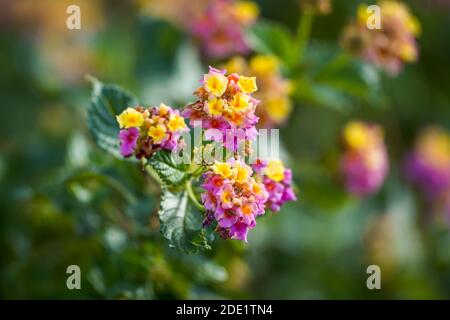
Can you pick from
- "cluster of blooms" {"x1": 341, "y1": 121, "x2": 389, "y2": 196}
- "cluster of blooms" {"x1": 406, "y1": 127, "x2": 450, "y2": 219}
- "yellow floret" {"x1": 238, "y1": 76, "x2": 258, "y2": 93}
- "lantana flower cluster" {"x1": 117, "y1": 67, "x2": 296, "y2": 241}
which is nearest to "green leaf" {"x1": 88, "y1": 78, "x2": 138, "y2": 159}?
"lantana flower cluster" {"x1": 117, "y1": 67, "x2": 296, "y2": 241}

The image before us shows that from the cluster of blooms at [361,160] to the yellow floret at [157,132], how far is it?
2.31 ft

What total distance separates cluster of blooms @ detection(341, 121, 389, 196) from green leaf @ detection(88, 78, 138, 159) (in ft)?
2.02

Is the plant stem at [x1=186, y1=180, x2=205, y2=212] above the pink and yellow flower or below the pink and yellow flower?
below

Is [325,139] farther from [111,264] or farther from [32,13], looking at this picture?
[111,264]

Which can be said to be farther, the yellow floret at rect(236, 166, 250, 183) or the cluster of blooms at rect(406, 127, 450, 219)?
the cluster of blooms at rect(406, 127, 450, 219)

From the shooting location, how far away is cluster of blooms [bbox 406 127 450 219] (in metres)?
2.20

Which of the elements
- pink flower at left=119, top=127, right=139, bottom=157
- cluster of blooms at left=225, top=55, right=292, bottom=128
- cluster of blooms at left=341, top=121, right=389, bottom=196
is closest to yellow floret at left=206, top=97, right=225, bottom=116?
pink flower at left=119, top=127, right=139, bottom=157

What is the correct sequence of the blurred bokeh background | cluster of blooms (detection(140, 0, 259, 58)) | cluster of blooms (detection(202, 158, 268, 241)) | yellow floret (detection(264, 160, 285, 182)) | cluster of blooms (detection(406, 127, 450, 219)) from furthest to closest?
cluster of blooms (detection(406, 127, 450, 219)) → cluster of blooms (detection(140, 0, 259, 58)) → the blurred bokeh background → yellow floret (detection(264, 160, 285, 182)) → cluster of blooms (detection(202, 158, 268, 241))

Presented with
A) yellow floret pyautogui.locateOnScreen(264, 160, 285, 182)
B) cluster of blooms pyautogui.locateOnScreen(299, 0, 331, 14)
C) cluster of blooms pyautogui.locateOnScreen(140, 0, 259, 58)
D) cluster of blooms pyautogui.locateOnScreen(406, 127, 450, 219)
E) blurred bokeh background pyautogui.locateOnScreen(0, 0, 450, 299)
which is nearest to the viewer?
yellow floret pyautogui.locateOnScreen(264, 160, 285, 182)

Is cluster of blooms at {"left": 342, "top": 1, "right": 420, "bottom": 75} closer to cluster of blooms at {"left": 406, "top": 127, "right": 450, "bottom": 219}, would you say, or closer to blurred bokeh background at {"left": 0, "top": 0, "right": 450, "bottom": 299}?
blurred bokeh background at {"left": 0, "top": 0, "right": 450, "bottom": 299}

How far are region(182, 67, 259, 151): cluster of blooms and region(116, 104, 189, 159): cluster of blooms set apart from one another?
34 mm

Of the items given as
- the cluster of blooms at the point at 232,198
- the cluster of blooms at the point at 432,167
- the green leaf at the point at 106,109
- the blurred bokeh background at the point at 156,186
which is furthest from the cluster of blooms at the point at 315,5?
the cluster of blooms at the point at 432,167

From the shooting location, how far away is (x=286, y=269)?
202 centimetres

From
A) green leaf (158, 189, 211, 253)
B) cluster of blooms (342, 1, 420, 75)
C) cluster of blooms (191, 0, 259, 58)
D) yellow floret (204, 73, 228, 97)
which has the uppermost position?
cluster of blooms (191, 0, 259, 58)
